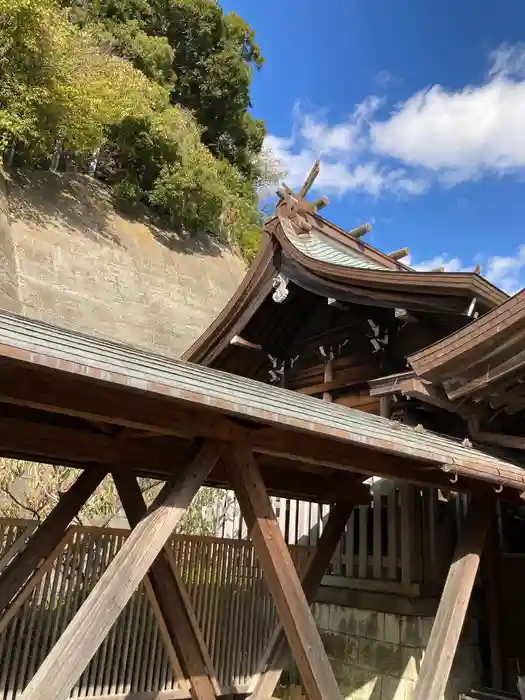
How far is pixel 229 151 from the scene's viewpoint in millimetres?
28172

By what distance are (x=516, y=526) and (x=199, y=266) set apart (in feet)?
65.5

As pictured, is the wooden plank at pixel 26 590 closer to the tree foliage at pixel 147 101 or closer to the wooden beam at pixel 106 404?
the wooden beam at pixel 106 404

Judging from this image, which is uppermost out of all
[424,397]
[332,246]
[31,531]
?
[332,246]

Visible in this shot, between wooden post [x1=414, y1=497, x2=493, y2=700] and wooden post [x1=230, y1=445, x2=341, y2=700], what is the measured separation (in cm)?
102

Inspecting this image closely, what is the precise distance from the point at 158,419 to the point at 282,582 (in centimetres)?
118

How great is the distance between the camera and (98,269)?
20.5 m

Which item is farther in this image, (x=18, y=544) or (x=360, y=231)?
(x=360, y=231)

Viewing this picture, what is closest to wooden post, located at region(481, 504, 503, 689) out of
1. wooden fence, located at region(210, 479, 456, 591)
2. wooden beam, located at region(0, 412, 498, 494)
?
wooden fence, located at region(210, 479, 456, 591)

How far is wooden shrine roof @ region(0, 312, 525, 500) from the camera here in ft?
8.31

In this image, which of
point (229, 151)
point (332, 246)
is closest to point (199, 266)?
point (229, 151)

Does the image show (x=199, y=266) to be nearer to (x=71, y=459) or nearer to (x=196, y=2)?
(x=196, y=2)

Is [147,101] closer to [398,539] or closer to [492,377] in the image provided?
[398,539]

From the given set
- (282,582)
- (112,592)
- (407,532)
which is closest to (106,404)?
(112,592)

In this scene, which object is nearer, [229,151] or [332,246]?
[332,246]
